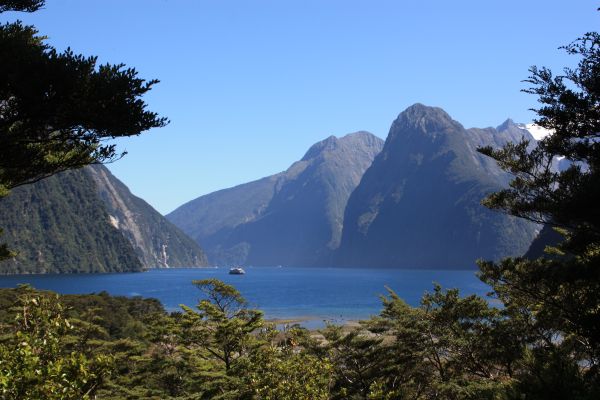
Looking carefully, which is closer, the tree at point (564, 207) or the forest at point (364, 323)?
the forest at point (364, 323)

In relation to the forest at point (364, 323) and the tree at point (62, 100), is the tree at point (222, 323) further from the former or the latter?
the tree at point (62, 100)

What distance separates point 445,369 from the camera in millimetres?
20609

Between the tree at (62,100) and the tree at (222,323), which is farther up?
the tree at (62,100)

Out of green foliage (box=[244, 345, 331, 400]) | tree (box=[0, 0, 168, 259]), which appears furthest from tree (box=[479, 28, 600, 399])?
tree (box=[0, 0, 168, 259])

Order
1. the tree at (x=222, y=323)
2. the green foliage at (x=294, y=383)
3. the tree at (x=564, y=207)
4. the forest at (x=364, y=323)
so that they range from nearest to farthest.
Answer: the forest at (x=364, y=323)
the green foliage at (x=294, y=383)
the tree at (x=564, y=207)
the tree at (x=222, y=323)

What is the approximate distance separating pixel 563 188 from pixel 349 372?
11.8m

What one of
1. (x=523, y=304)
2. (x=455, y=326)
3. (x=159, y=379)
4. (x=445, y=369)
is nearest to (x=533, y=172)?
(x=523, y=304)

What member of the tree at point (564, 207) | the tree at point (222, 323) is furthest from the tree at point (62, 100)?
the tree at point (222, 323)

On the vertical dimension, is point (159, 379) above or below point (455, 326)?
below

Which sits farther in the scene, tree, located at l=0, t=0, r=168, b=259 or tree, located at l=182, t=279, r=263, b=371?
tree, located at l=182, t=279, r=263, b=371

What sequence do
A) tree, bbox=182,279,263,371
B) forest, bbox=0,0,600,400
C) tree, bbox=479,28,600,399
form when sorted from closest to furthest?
1. forest, bbox=0,0,600,400
2. tree, bbox=479,28,600,399
3. tree, bbox=182,279,263,371

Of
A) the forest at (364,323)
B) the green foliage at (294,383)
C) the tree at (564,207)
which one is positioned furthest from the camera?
the tree at (564,207)

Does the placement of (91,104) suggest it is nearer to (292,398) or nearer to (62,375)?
(62,375)

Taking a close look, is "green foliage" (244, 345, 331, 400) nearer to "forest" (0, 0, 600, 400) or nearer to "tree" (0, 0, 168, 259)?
"forest" (0, 0, 600, 400)
